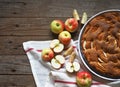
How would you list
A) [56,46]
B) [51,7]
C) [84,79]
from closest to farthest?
[84,79]
[56,46]
[51,7]

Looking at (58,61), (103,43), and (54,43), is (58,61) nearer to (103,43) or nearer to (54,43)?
(54,43)

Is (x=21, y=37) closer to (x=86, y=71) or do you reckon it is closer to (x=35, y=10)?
(x=35, y=10)

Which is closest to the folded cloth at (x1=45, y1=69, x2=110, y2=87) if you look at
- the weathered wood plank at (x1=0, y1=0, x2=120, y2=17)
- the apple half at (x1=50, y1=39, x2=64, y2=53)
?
the apple half at (x1=50, y1=39, x2=64, y2=53)

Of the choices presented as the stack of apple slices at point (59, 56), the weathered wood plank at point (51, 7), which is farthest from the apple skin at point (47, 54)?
the weathered wood plank at point (51, 7)

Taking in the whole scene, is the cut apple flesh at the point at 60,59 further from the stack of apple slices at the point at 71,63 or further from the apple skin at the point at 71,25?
the apple skin at the point at 71,25

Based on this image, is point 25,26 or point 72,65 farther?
point 25,26

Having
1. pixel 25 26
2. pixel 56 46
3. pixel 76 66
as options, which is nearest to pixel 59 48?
pixel 56 46
